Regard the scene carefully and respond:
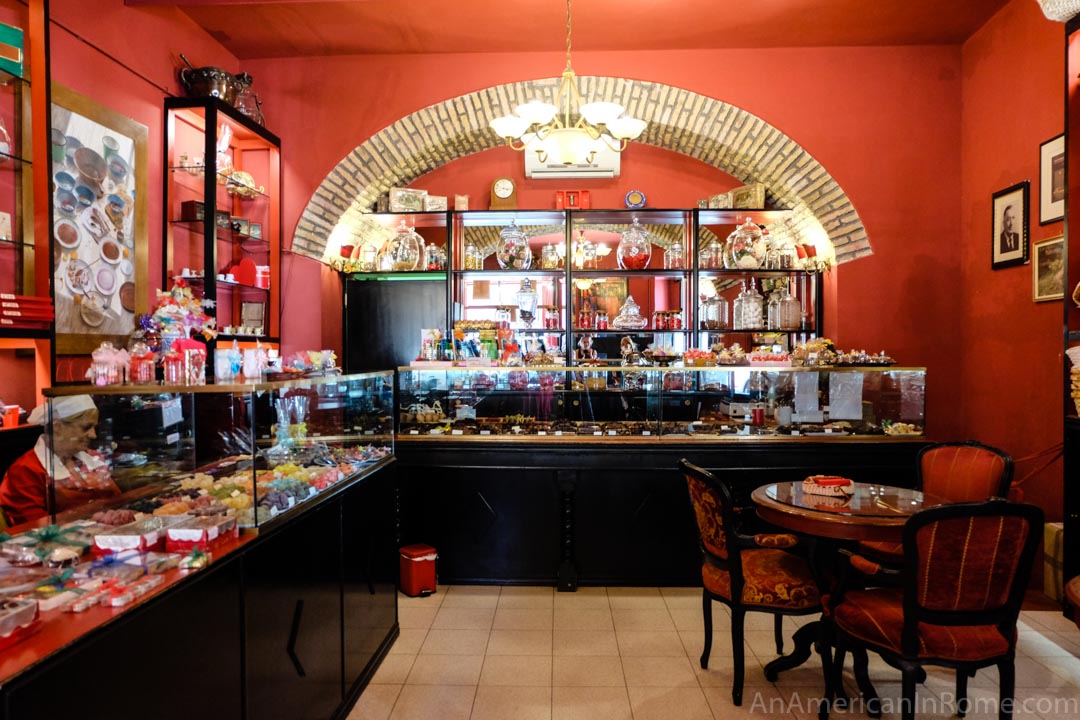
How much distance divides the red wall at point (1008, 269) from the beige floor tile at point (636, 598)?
2765mm

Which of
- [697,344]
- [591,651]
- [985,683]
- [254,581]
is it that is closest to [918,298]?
[697,344]

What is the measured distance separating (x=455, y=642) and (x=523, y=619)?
48cm

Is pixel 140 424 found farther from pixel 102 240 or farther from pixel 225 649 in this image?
pixel 102 240

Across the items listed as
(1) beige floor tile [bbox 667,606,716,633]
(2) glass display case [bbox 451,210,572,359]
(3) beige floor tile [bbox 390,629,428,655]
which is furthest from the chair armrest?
(2) glass display case [bbox 451,210,572,359]

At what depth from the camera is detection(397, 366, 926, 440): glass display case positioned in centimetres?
439

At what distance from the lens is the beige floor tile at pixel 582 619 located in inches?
146

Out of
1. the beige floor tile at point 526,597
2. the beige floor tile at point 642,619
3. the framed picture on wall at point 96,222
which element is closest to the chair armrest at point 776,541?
the beige floor tile at point 642,619

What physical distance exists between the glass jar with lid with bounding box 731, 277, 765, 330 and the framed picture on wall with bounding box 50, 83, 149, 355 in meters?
4.61

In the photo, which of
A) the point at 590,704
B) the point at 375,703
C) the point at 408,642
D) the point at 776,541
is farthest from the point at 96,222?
the point at 776,541

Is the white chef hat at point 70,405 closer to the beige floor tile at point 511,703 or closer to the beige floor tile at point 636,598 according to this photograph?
the beige floor tile at point 511,703

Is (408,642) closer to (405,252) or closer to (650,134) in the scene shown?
(405,252)

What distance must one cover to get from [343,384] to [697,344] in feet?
11.5

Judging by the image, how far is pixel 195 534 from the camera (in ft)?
6.21

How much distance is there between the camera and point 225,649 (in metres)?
1.89
